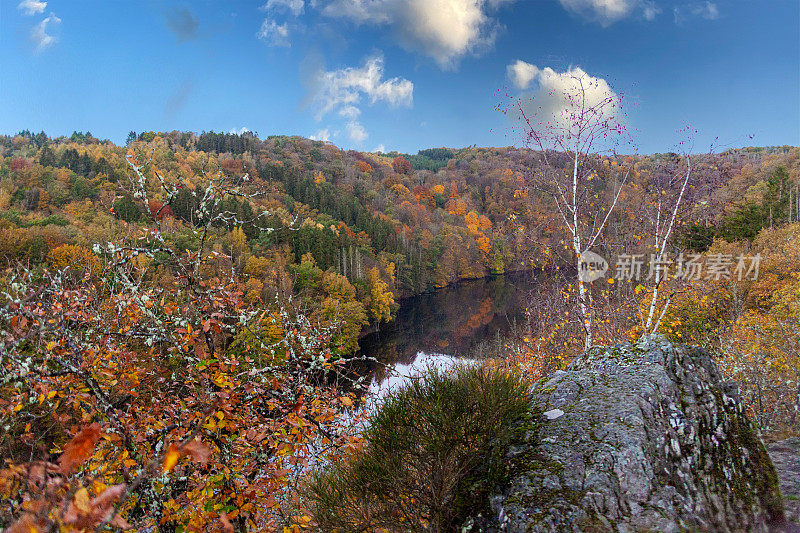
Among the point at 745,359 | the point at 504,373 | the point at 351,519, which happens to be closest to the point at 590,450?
the point at 504,373

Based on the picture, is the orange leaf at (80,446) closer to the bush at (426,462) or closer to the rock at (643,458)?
the bush at (426,462)

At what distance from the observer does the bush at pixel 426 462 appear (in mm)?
2820

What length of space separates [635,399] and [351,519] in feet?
8.39

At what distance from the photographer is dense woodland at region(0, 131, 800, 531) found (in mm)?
3213

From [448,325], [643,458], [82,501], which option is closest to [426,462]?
[643,458]

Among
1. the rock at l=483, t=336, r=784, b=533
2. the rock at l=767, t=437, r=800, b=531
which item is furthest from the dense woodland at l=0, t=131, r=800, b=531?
the rock at l=767, t=437, r=800, b=531

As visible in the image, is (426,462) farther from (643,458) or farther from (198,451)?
(198,451)

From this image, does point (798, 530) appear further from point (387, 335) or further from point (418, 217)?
point (418, 217)

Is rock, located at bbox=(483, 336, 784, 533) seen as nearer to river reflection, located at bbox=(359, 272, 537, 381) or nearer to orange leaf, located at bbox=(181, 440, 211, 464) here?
orange leaf, located at bbox=(181, 440, 211, 464)

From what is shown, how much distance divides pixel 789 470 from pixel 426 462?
334 cm

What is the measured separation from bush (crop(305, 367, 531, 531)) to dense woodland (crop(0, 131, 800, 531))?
39 centimetres

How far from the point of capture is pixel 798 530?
2.72 metres

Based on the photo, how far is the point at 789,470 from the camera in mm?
3551

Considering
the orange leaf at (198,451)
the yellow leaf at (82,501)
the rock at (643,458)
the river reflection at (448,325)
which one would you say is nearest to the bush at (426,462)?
the rock at (643,458)
